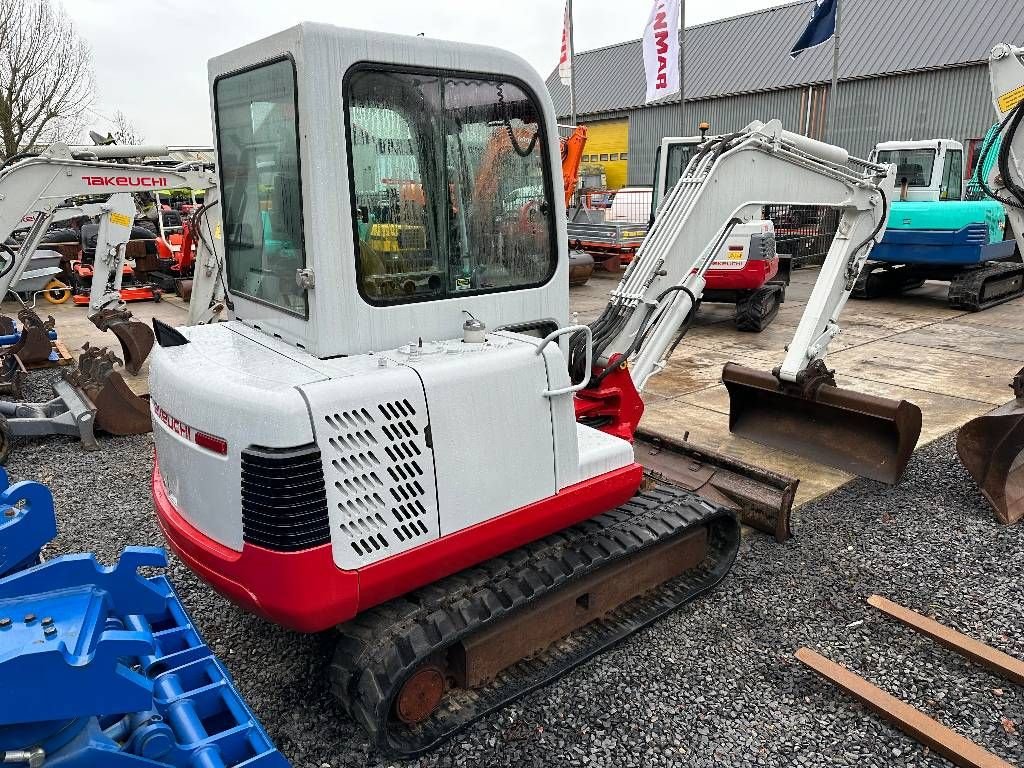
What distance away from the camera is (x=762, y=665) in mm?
3379

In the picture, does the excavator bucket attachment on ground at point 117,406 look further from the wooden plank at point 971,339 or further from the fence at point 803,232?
the fence at point 803,232

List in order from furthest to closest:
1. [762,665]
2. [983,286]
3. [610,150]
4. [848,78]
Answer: [610,150] < [848,78] < [983,286] < [762,665]

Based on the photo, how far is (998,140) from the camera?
5.53m

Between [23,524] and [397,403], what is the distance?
49.5 inches

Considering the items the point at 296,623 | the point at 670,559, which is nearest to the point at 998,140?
the point at 670,559

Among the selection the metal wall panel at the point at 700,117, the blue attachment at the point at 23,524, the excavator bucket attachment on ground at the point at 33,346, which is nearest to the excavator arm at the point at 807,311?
the blue attachment at the point at 23,524

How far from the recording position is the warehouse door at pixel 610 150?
32031 millimetres

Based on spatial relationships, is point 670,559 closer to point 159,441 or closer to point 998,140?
point 159,441

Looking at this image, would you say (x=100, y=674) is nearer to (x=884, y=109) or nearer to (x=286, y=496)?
(x=286, y=496)

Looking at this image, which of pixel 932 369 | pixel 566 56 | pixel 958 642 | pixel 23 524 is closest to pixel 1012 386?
pixel 958 642

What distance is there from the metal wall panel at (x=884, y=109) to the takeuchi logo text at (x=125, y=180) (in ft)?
61.8

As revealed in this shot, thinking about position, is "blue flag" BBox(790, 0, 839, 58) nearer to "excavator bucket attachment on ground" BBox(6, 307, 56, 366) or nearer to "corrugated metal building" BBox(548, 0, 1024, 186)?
"corrugated metal building" BBox(548, 0, 1024, 186)

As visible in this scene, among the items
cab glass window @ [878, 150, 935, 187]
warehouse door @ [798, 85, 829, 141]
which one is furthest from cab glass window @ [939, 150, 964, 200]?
warehouse door @ [798, 85, 829, 141]

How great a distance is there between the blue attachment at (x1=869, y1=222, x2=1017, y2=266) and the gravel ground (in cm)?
844
